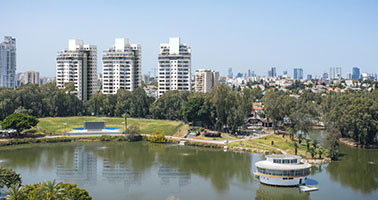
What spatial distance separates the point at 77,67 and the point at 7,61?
43.6 metres

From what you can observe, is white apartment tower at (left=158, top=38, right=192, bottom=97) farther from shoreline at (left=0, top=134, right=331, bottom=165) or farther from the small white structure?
the small white structure

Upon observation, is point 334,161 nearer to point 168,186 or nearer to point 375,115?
point 375,115

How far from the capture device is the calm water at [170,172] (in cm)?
3653

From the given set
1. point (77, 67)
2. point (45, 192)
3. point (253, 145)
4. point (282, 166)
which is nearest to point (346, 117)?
point (253, 145)

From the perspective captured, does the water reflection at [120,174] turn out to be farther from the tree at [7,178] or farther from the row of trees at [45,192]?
the row of trees at [45,192]

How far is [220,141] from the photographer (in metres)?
61.3

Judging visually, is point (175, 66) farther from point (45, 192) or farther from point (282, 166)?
point (45, 192)

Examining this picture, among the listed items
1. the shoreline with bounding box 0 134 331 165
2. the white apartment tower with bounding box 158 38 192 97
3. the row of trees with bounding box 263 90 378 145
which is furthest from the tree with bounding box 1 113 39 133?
the white apartment tower with bounding box 158 38 192 97

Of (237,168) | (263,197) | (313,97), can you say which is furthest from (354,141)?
(313,97)

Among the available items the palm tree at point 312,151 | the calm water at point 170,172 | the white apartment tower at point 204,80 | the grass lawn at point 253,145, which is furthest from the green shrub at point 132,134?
the white apartment tower at point 204,80

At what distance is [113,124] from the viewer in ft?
249

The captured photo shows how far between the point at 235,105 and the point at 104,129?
22748mm

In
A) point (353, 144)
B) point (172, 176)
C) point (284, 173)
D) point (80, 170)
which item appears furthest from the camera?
point (353, 144)

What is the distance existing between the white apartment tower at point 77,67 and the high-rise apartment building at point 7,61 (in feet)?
124
